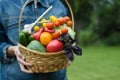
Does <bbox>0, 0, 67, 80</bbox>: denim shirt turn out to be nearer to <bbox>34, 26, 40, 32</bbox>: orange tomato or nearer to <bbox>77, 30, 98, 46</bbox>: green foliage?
<bbox>34, 26, 40, 32</bbox>: orange tomato

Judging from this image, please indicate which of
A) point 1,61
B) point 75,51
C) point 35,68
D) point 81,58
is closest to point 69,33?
point 75,51

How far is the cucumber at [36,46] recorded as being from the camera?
3065 millimetres

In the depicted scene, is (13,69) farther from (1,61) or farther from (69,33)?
(69,33)

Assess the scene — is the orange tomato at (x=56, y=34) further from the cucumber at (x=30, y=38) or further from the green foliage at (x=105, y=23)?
the green foliage at (x=105, y=23)

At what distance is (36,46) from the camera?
3.06m

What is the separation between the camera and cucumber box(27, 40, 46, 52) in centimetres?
307

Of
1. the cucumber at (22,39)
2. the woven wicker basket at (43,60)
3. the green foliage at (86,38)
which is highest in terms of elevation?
the green foliage at (86,38)

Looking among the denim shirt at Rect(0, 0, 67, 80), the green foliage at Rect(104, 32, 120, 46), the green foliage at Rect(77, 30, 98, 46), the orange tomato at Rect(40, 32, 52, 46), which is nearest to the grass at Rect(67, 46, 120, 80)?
the denim shirt at Rect(0, 0, 67, 80)

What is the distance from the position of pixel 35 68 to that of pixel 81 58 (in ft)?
38.7

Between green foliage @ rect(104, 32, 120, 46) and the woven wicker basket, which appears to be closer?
the woven wicker basket

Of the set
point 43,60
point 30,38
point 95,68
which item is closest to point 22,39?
point 30,38

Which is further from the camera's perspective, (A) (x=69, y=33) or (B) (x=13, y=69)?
(B) (x=13, y=69)

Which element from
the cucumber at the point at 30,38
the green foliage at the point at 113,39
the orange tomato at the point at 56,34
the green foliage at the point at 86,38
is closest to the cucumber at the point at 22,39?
the cucumber at the point at 30,38

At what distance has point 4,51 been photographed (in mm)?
3408
